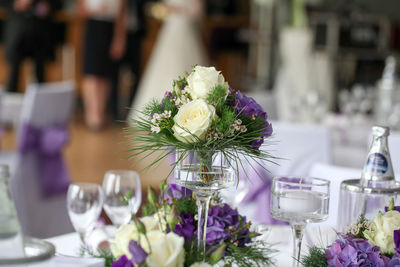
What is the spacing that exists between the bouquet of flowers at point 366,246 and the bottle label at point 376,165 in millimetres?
97

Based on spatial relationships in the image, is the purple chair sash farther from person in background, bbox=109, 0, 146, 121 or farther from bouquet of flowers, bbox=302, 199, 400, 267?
person in background, bbox=109, 0, 146, 121

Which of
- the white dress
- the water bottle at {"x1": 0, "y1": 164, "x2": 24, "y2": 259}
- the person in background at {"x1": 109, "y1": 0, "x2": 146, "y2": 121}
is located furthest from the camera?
the person in background at {"x1": 109, "y1": 0, "x2": 146, "y2": 121}

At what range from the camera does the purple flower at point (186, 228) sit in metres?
0.99

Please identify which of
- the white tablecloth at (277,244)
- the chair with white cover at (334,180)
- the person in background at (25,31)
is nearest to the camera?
the white tablecloth at (277,244)

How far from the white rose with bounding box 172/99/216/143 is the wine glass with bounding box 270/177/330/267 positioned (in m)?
0.22

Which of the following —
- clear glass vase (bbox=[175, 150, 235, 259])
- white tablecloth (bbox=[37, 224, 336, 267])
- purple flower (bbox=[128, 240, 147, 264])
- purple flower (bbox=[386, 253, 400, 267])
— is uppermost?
clear glass vase (bbox=[175, 150, 235, 259])

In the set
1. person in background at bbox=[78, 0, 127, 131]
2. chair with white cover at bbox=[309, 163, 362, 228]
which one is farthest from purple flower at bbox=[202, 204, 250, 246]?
person in background at bbox=[78, 0, 127, 131]

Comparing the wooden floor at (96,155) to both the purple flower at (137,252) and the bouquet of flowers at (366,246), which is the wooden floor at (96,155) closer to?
the bouquet of flowers at (366,246)

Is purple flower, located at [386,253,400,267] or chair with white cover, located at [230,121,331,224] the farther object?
chair with white cover, located at [230,121,331,224]

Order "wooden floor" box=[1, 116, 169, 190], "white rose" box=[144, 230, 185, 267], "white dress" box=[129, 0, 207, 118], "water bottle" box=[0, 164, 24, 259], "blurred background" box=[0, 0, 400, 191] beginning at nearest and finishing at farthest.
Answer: "water bottle" box=[0, 164, 24, 259] → "white rose" box=[144, 230, 185, 267] → "wooden floor" box=[1, 116, 169, 190] → "blurred background" box=[0, 0, 400, 191] → "white dress" box=[129, 0, 207, 118]

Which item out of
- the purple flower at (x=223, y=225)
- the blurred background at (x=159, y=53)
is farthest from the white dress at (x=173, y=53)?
the purple flower at (x=223, y=225)

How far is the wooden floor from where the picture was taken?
200 inches

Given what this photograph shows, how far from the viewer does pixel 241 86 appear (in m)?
9.20

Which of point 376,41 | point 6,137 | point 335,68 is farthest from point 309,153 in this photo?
point 376,41
